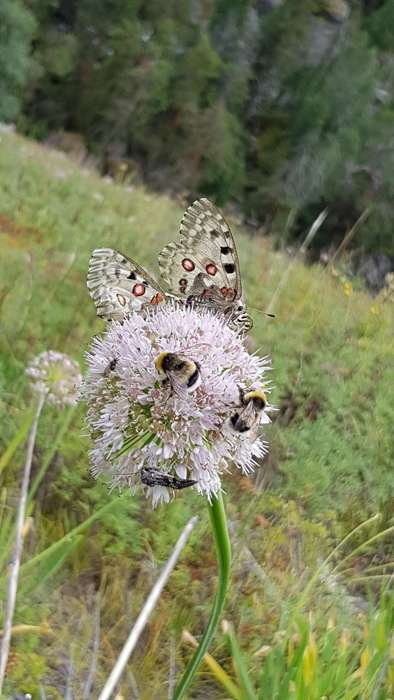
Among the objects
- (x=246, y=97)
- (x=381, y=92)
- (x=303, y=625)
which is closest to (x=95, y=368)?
(x=303, y=625)

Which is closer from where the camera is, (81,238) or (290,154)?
(81,238)

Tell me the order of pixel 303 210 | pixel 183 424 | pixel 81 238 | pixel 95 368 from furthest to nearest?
pixel 303 210 → pixel 81 238 → pixel 95 368 → pixel 183 424

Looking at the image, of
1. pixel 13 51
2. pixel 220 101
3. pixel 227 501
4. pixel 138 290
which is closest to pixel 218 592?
pixel 138 290

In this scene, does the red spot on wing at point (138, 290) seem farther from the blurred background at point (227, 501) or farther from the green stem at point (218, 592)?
the green stem at point (218, 592)

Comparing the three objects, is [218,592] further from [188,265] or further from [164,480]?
[188,265]

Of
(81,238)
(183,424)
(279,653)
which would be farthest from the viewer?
(81,238)

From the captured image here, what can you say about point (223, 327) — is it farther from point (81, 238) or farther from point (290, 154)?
point (290, 154)

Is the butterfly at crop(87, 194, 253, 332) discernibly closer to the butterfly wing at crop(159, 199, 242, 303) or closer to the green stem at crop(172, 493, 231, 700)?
the butterfly wing at crop(159, 199, 242, 303)

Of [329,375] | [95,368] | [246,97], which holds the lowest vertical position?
[246,97]
